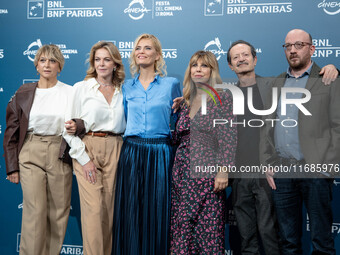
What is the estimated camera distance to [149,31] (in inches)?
141

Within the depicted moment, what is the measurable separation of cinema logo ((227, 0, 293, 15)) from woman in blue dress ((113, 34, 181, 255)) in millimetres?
1082

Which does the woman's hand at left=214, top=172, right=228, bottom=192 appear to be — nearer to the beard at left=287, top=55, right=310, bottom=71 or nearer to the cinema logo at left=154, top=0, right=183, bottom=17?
the beard at left=287, top=55, right=310, bottom=71

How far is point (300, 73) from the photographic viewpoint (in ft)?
9.08

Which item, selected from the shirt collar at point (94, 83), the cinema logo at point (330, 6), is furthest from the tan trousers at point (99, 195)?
the cinema logo at point (330, 6)

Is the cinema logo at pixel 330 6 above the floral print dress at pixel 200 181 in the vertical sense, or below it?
above

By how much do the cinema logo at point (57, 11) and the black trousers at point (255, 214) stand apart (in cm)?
224

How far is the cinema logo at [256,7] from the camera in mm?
3316

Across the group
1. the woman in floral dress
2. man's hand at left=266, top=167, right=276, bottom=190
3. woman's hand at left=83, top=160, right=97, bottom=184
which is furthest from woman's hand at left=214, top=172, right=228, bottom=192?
woman's hand at left=83, top=160, right=97, bottom=184

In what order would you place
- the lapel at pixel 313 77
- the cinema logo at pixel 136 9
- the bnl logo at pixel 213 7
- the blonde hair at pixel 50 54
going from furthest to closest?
the cinema logo at pixel 136 9
the bnl logo at pixel 213 7
the blonde hair at pixel 50 54
the lapel at pixel 313 77

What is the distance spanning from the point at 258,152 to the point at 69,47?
219cm

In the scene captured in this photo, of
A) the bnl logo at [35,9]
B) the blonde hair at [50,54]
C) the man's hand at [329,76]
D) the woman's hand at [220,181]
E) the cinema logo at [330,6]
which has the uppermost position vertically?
the bnl logo at [35,9]

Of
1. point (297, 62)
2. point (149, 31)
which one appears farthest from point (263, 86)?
point (149, 31)

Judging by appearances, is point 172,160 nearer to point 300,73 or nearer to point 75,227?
point 300,73

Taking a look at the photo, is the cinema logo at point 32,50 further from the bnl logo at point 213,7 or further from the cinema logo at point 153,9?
the bnl logo at point 213,7
